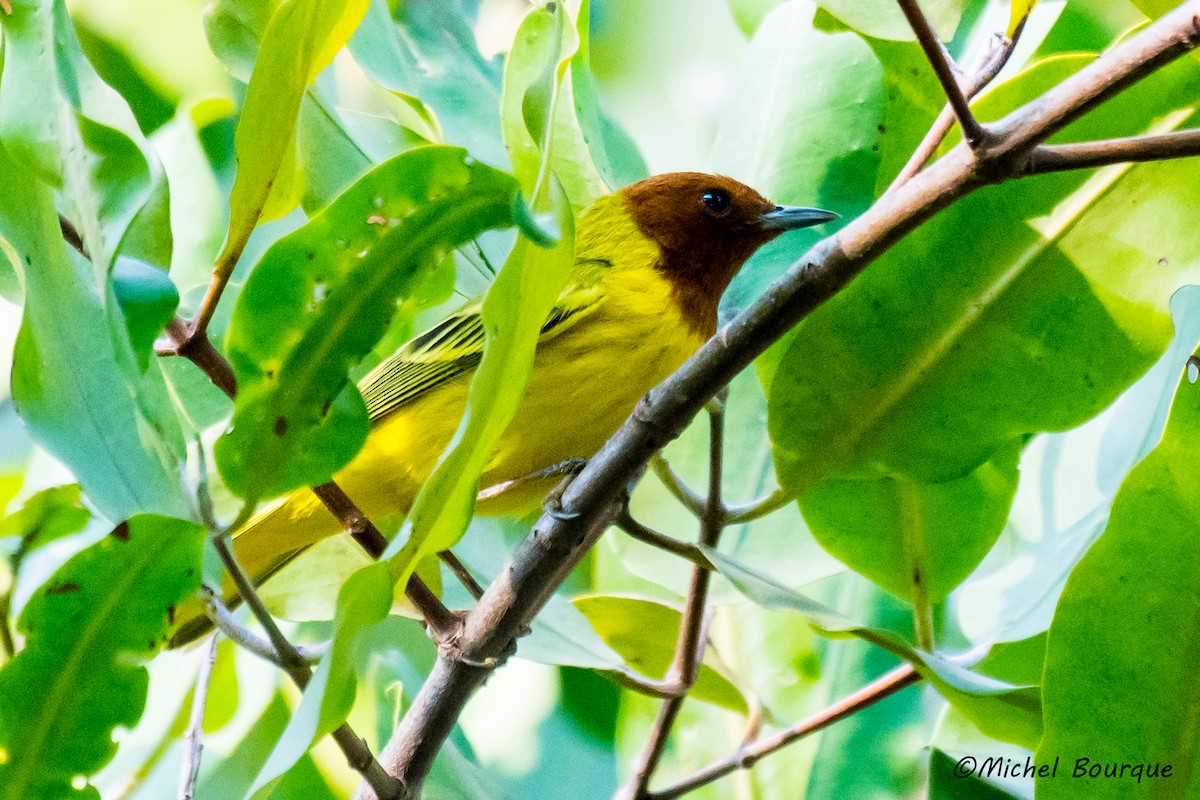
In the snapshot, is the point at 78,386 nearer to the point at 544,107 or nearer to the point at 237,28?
the point at 544,107

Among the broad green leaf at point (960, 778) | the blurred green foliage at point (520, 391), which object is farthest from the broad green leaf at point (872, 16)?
the broad green leaf at point (960, 778)

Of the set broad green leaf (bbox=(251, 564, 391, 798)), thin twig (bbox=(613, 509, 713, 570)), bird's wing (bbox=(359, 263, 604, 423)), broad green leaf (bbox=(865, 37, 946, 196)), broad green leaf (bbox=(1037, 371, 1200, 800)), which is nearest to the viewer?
broad green leaf (bbox=(251, 564, 391, 798))

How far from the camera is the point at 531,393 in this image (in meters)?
2.50

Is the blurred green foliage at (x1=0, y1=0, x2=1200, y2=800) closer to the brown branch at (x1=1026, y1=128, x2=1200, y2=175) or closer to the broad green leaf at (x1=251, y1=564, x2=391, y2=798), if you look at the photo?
the broad green leaf at (x1=251, y1=564, x2=391, y2=798)

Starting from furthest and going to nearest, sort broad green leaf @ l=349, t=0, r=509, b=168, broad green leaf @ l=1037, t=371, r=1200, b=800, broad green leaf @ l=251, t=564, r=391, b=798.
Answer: broad green leaf @ l=349, t=0, r=509, b=168
broad green leaf @ l=1037, t=371, r=1200, b=800
broad green leaf @ l=251, t=564, r=391, b=798

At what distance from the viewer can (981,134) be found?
1.29m

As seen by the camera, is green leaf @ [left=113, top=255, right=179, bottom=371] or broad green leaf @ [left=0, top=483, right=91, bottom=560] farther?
broad green leaf @ [left=0, top=483, right=91, bottom=560]

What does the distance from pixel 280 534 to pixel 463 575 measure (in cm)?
44

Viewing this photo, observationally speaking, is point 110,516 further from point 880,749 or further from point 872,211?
point 880,749

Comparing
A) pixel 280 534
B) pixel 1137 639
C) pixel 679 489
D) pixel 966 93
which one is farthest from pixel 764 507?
pixel 280 534

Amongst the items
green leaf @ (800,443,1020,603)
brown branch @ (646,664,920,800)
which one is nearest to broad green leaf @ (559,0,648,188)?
green leaf @ (800,443,1020,603)

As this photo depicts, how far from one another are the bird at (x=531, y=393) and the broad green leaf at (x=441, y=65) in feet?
1.09

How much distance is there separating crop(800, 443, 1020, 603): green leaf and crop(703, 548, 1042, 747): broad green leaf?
223 mm

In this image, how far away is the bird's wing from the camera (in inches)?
101
